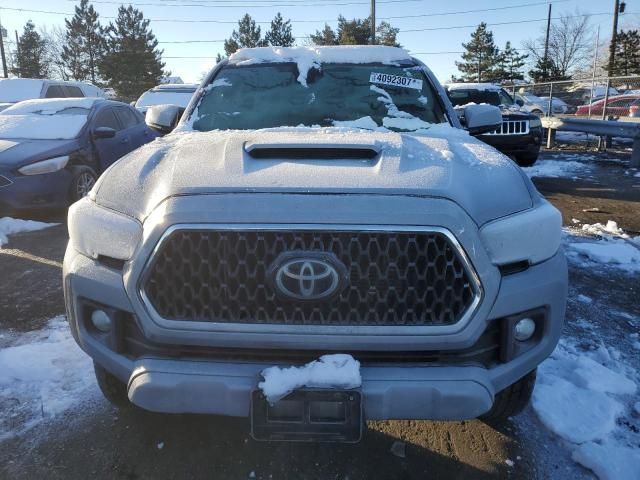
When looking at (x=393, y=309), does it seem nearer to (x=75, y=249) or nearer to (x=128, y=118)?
(x=75, y=249)

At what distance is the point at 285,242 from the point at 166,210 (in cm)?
44

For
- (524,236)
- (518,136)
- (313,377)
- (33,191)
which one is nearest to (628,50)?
(518,136)

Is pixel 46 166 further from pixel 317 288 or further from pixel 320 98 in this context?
pixel 317 288

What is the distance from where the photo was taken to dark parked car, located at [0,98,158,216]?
20.4ft

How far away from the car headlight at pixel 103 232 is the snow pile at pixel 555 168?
9662 millimetres

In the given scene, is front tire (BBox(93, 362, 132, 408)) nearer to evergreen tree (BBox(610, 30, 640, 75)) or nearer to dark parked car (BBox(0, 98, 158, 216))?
dark parked car (BBox(0, 98, 158, 216))

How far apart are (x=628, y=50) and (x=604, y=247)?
4883 centimetres

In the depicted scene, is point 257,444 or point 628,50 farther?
point 628,50

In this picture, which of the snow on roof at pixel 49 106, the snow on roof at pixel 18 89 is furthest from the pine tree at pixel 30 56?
the snow on roof at pixel 49 106

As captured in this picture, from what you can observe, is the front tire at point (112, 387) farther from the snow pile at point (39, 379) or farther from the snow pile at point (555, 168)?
the snow pile at point (555, 168)

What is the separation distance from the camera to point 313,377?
1.79 m

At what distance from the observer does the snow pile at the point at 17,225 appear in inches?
246

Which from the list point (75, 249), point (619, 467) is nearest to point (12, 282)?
point (75, 249)

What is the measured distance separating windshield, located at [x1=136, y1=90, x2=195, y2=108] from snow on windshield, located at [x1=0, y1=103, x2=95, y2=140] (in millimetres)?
6451
